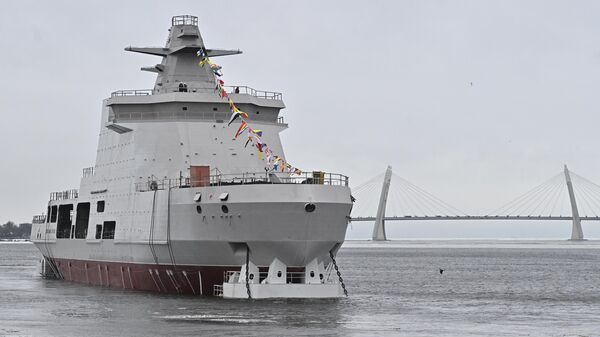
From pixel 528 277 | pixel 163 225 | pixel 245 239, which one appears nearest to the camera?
pixel 245 239

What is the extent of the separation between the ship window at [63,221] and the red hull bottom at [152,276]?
9.68 feet

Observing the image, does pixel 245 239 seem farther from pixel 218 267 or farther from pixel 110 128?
pixel 110 128

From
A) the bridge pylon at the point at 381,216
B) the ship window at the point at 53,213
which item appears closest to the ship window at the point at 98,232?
the ship window at the point at 53,213

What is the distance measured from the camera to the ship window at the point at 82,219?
170 ft

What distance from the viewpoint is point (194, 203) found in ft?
130

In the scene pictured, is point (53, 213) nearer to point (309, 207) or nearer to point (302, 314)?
point (309, 207)

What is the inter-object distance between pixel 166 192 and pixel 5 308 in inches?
303

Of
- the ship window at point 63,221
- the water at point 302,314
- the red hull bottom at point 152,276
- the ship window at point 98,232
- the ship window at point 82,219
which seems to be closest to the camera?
the water at point 302,314

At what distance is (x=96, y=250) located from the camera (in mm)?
49375

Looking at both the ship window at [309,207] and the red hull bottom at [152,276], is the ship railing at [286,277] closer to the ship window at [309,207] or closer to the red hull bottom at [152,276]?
the red hull bottom at [152,276]

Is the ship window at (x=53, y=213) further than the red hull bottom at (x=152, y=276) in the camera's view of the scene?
Yes

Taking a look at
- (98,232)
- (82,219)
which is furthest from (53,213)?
(98,232)

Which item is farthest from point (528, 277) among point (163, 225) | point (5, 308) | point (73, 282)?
point (5, 308)

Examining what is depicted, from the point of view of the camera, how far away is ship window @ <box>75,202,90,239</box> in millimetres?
51844
